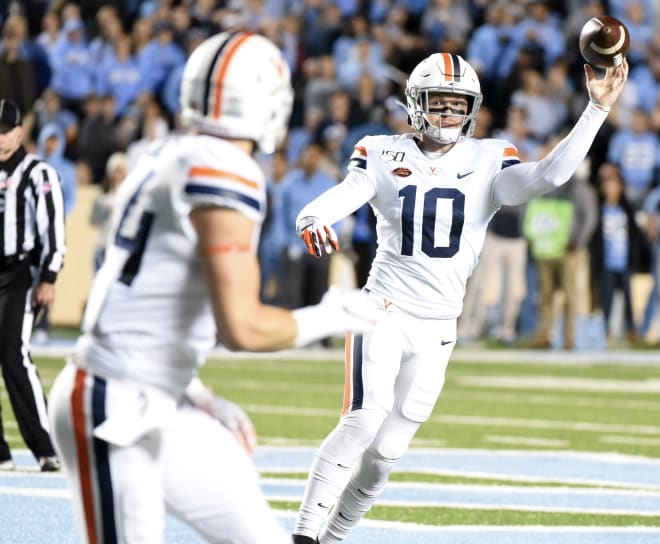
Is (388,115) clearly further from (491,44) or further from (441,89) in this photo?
(441,89)

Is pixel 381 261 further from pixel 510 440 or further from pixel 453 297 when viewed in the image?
pixel 510 440

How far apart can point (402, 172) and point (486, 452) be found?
10.3ft

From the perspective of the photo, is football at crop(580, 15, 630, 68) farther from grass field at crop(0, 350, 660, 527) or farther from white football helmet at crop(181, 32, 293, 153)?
white football helmet at crop(181, 32, 293, 153)

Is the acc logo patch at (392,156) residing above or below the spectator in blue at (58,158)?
above

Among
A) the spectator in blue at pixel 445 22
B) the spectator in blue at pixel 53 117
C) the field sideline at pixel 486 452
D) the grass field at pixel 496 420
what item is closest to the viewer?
the field sideline at pixel 486 452

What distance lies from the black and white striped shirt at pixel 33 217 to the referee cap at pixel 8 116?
0.18 metres

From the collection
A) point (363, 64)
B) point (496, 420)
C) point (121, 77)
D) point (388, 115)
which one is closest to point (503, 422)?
point (496, 420)

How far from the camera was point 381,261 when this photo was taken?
19.3ft

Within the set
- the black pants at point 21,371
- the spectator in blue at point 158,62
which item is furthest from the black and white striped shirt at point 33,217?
the spectator in blue at point 158,62

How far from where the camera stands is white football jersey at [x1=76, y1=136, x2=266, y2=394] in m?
3.48

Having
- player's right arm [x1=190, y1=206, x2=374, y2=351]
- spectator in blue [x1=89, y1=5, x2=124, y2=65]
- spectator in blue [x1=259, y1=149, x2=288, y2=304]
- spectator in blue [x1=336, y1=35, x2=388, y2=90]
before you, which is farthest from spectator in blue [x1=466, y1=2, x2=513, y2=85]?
player's right arm [x1=190, y1=206, x2=374, y2=351]

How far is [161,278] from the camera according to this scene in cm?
351

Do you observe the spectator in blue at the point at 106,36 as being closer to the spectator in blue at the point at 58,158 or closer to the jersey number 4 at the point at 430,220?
the spectator in blue at the point at 58,158

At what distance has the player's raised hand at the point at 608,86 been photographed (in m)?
5.52
